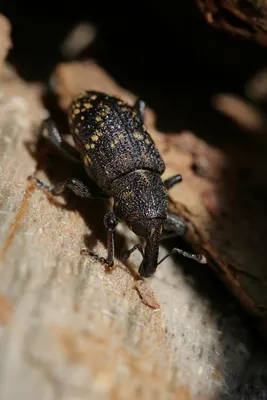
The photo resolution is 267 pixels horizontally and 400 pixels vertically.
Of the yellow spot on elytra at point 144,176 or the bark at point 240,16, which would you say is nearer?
the bark at point 240,16

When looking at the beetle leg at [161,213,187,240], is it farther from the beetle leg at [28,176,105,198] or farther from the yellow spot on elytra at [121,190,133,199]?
the beetle leg at [28,176,105,198]

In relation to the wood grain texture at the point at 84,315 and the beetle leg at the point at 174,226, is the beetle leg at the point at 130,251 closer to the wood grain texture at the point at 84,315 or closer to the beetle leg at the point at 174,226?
the wood grain texture at the point at 84,315

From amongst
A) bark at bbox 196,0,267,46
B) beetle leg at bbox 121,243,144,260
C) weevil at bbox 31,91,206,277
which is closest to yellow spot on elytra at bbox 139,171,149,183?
weevil at bbox 31,91,206,277

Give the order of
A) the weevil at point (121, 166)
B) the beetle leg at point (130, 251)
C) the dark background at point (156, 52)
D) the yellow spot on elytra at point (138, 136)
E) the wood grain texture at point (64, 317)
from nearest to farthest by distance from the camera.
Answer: the wood grain texture at point (64, 317) < the beetle leg at point (130, 251) < the weevil at point (121, 166) < the yellow spot on elytra at point (138, 136) < the dark background at point (156, 52)

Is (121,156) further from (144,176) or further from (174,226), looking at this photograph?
(174,226)

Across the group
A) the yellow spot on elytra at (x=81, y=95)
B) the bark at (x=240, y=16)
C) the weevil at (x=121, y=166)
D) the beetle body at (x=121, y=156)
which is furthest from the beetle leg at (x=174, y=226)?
the bark at (x=240, y=16)

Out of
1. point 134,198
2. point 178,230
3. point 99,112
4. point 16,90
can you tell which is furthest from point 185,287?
point 16,90

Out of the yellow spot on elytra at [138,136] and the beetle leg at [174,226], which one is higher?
the yellow spot on elytra at [138,136]
